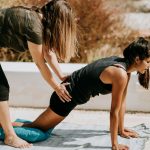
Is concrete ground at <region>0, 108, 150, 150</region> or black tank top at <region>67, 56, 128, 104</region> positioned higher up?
black tank top at <region>67, 56, 128, 104</region>

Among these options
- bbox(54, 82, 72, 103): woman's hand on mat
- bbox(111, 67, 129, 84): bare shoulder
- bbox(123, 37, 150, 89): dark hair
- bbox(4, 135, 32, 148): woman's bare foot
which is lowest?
bbox(4, 135, 32, 148): woman's bare foot

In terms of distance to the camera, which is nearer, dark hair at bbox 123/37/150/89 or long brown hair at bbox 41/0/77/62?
long brown hair at bbox 41/0/77/62

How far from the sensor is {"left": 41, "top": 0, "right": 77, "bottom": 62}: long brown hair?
4035mm

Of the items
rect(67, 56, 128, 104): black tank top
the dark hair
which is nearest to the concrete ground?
rect(67, 56, 128, 104): black tank top

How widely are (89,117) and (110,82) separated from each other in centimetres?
144

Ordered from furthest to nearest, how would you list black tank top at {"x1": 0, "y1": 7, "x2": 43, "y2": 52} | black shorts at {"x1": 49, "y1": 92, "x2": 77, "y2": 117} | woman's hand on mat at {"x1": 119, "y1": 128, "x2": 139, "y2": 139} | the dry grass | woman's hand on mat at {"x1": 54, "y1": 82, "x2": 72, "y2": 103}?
1. the dry grass
2. woman's hand on mat at {"x1": 119, "y1": 128, "x2": 139, "y2": 139}
3. black shorts at {"x1": 49, "y1": 92, "x2": 77, "y2": 117}
4. woman's hand on mat at {"x1": 54, "y1": 82, "x2": 72, "y2": 103}
5. black tank top at {"x1": 0, "y1": 7, "x2": 43, "y2": 52}

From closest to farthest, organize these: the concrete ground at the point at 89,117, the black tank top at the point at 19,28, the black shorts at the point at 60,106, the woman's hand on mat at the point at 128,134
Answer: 1. the black tank top at the point at 19,28
2. the black shorts at the point at 60,106
3. the woman's hand on mat at the point at 128,134
4. the concrete ground at the point at 89,117

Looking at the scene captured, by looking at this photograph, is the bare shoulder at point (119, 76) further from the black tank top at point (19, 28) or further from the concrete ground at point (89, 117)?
the concrete ground at point (89, 117)

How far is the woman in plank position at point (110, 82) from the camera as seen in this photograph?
409 cm

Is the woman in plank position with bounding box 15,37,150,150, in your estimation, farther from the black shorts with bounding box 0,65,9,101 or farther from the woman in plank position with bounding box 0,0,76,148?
the black shorts with bounding box 0,65,9,101

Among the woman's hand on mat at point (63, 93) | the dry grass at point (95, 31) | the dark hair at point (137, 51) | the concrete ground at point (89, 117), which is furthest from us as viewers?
the dry grass at point (95, 31)

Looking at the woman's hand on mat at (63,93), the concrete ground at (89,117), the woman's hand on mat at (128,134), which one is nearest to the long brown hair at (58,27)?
the woman's hand on mat at (63,93)

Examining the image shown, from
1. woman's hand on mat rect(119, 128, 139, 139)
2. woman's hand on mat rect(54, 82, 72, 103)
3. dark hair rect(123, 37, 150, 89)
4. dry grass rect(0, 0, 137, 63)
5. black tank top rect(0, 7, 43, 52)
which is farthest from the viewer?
dry grass rect(0, 0, 137, 63)

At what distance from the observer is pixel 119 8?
7.20 m
